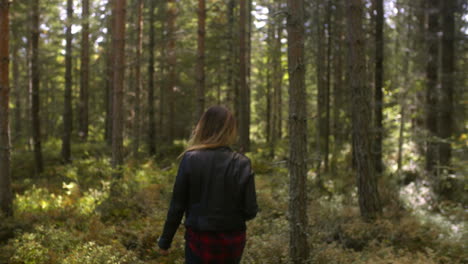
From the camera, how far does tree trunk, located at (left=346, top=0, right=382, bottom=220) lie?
8.32 metres

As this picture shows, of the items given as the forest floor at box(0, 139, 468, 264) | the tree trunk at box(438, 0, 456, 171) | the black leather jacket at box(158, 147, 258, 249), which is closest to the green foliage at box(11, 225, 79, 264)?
the forest floor at box(0, 139, 468, 264)

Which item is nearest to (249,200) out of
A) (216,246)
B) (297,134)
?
(216,246)

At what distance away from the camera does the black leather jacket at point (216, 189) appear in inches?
128

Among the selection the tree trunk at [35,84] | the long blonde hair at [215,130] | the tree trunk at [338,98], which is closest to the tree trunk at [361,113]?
the long blonde hair at [215,130]

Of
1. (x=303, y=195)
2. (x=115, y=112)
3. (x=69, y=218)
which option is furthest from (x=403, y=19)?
(x=69, y=218)

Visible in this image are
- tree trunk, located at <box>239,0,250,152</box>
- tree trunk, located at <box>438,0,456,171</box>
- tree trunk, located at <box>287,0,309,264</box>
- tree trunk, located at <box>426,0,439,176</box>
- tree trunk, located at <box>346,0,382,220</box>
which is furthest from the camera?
tree trunk, located at <box>239,0,250,152</box>

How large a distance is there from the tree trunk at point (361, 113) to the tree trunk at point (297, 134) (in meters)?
2.86

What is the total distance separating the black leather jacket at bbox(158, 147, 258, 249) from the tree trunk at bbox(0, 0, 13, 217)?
709 centimetres

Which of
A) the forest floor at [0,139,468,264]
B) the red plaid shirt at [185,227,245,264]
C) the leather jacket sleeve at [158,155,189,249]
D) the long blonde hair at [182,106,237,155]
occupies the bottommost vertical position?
the forest floor at [0,139,468,264]

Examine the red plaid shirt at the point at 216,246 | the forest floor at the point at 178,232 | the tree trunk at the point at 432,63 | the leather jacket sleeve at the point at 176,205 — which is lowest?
the forest floor at the point at 178,232

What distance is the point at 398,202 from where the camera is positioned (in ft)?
33.8

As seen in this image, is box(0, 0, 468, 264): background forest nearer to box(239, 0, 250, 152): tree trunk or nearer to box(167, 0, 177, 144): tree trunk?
box(239, 0, 250, 152): tree trunk

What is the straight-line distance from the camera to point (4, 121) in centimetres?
851

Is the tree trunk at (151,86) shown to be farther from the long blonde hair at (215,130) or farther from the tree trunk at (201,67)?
the long blonde hair at (215,130)
